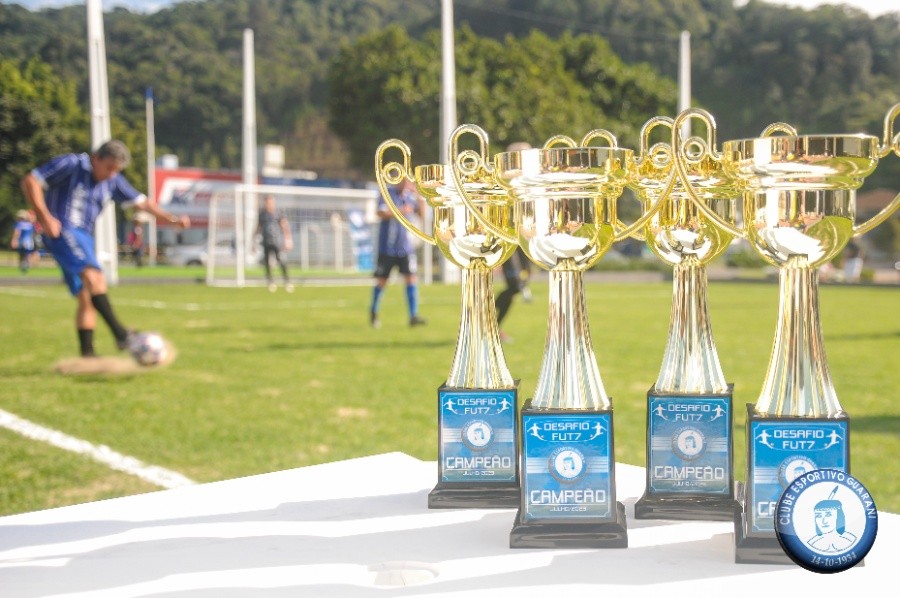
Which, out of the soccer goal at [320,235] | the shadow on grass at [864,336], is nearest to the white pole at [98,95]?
the soccer goal at [320,235]

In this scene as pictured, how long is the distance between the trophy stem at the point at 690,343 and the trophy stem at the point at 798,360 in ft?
0.51

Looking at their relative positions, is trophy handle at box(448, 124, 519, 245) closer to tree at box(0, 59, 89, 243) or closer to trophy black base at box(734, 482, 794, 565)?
trophy black base at box(734, 482, 794, 565)

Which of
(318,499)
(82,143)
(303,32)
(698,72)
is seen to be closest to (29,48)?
(82,143)

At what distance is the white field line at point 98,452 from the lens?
3.89 m

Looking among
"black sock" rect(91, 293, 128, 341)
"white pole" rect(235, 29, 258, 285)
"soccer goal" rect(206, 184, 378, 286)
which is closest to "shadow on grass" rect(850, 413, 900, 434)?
"black sock" rect(91, 293, 128, 341)

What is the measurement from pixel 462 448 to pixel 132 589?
1.61 ft

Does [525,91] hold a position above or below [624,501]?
above

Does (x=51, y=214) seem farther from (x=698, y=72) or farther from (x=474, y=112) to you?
(x=698, y=72)

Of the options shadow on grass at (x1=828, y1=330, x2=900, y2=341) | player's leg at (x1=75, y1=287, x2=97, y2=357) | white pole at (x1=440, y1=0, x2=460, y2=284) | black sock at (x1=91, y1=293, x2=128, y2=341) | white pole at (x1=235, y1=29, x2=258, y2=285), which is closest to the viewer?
black sock at (x1=91, y1=293, x2=128, y2=341)

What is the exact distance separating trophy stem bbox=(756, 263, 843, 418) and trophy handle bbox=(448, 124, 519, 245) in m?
0.31

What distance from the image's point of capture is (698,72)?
5909cm

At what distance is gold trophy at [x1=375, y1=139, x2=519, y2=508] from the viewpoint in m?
1.26

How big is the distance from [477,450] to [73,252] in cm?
568

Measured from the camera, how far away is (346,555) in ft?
3.48
